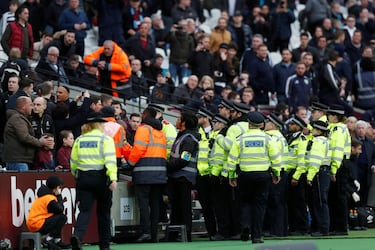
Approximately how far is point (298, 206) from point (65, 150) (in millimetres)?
4543

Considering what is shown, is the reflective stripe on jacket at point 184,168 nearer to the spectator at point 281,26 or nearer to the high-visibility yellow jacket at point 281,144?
the high-visibility yellow jacket at point 281,144

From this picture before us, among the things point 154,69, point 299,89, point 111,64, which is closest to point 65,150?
point 111,64

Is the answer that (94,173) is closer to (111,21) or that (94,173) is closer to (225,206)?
(225,206)

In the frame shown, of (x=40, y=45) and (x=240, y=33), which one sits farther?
(x=240, y=33)

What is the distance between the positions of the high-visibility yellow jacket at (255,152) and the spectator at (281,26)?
14.0 metres

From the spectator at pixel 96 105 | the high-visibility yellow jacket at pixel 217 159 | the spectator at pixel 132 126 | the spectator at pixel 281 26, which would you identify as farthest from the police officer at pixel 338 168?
the spectator at pixel 281 26

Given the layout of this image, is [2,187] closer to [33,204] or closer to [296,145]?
[33,204]

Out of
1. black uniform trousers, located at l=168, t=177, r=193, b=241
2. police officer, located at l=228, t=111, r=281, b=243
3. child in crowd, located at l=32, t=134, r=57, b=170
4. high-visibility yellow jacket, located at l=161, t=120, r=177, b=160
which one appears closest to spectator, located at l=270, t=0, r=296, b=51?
high-visibility yellow jacket, located at l=161, t=120, r=177, b=160

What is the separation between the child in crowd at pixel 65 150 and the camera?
72.7 ft

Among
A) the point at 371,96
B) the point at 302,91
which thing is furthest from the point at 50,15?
the point at 371,96

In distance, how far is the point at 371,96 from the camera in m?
32.9

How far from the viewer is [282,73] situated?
31859mm

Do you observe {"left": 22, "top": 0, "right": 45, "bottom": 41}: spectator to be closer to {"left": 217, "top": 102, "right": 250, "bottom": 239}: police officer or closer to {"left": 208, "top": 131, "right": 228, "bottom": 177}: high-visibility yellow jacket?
{"left": 217, "top": 102, "right": 250, "bottom": 239}: police officer

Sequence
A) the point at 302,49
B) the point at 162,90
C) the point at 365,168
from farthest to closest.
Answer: the point at 302,49
the point at 162,90
the point at 365,168
